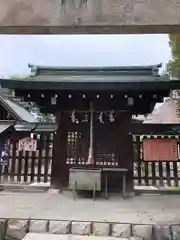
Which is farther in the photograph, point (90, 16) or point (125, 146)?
point (125, 146)

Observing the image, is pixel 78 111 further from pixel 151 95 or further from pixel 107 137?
pixel 151 95

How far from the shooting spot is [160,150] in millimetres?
8195

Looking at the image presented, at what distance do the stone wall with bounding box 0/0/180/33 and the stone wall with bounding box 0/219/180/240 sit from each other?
10.5 ft

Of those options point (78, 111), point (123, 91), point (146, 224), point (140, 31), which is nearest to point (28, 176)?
point (78, 111)

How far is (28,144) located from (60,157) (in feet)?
3.92

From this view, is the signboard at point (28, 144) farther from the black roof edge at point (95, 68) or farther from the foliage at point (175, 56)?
the foliage at point (175, 56)

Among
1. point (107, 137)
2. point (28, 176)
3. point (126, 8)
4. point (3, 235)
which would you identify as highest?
point (126, 8)

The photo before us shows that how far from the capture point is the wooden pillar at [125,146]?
310 inches

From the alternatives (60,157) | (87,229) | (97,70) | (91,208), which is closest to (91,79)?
(97,70)

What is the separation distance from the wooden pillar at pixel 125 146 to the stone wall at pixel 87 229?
11.0 ft

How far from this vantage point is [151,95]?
300 inches

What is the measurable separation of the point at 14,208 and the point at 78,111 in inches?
133

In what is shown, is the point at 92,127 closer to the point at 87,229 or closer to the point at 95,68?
the point at 95,68

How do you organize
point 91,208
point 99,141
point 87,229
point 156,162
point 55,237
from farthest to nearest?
1. point 156,162
2. point 99,141
3. point 91,208
4. point 87,229
5. point 55,237
